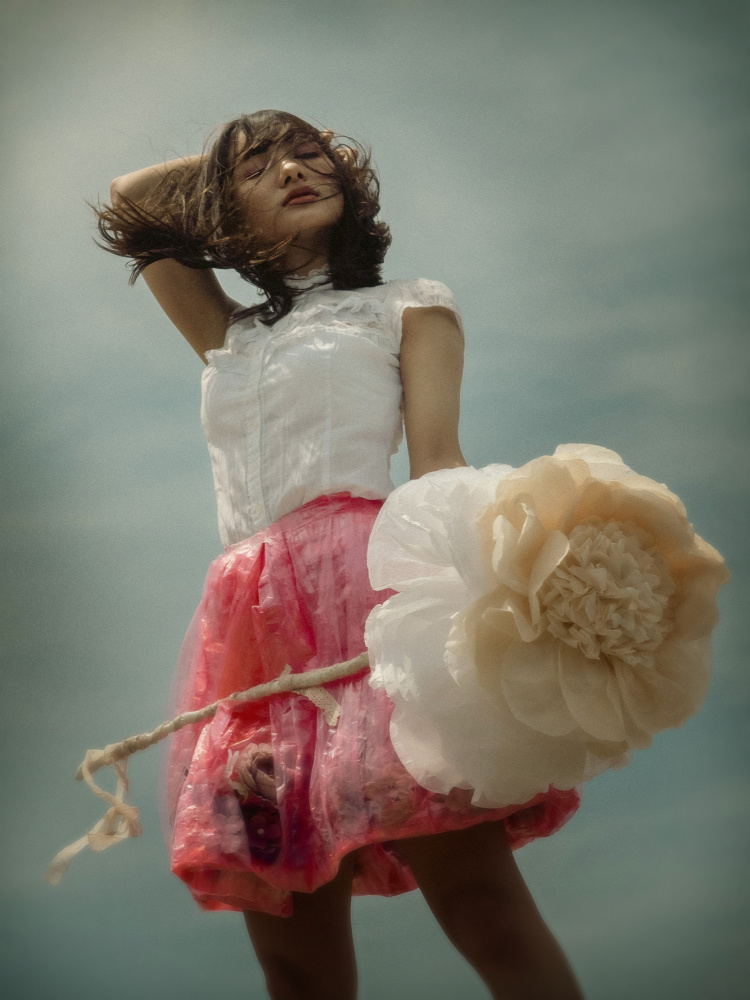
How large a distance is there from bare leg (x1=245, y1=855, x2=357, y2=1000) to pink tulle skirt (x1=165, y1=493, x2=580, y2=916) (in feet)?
0.13

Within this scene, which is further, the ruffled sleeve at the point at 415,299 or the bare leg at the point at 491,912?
the ruffled sleeve at the point at 415,299

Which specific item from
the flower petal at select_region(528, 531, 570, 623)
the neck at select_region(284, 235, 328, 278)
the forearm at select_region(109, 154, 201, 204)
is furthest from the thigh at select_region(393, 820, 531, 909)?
the forearm at select_region(109, 154, 201, 204)

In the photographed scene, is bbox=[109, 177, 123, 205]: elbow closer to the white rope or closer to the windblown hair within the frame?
the windblown hair

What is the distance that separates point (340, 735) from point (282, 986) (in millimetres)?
194

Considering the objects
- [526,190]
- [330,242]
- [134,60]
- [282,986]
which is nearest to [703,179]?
[526,190]

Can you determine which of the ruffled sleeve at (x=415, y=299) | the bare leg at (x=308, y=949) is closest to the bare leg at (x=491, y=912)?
the bare leg at (x=308, y=949)

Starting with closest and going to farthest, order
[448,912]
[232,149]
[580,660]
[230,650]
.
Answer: [580,660], [448,912], [230,650], [232,149]

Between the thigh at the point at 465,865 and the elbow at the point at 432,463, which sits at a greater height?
the elbow at the point at 432,463

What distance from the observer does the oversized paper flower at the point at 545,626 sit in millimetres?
509

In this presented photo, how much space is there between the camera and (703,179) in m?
1.27

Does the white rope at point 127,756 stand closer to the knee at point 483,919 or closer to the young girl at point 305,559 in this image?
the young girl at point 305,559

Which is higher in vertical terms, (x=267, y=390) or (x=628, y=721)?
(x=267, y=390)

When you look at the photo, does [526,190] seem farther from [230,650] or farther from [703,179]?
[230,650]

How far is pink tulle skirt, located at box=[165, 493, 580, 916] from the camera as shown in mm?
616
